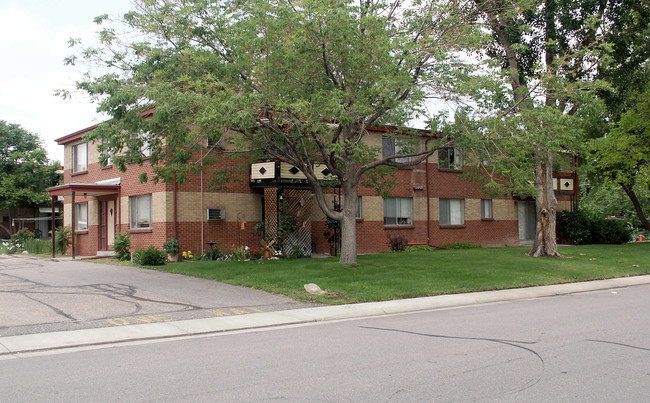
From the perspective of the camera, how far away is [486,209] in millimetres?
30234

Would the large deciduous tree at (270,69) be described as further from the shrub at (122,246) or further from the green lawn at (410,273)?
the shrub at (122,246)

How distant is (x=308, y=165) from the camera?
699 inches

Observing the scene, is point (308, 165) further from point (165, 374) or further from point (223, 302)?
point (165, 374)

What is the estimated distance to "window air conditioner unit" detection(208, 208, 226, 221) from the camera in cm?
2189

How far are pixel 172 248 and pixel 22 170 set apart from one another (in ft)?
99.6

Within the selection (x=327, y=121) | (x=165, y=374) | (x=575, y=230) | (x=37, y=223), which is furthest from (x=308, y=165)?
(x=37, y=223)

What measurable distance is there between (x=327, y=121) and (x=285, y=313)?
22.0 ft

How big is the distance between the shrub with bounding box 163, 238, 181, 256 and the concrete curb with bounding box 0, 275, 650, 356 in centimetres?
1036

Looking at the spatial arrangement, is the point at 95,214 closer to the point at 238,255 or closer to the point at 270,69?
the point at 238,255

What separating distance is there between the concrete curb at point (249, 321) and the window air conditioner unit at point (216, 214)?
36.4 feet

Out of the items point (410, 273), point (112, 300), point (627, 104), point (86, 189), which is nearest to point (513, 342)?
point (410, 273)

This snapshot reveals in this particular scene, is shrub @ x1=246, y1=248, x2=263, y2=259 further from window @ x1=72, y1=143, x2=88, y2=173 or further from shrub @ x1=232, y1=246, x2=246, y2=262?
window @ x1=72, y1=143, x2=88, y2=173

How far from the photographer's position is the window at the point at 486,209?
3003 cm

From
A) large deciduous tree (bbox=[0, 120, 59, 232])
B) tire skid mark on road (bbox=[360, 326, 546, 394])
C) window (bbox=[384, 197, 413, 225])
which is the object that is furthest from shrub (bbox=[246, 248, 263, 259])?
large deciduous tree (bbox=[0, 120, 59, 232])
